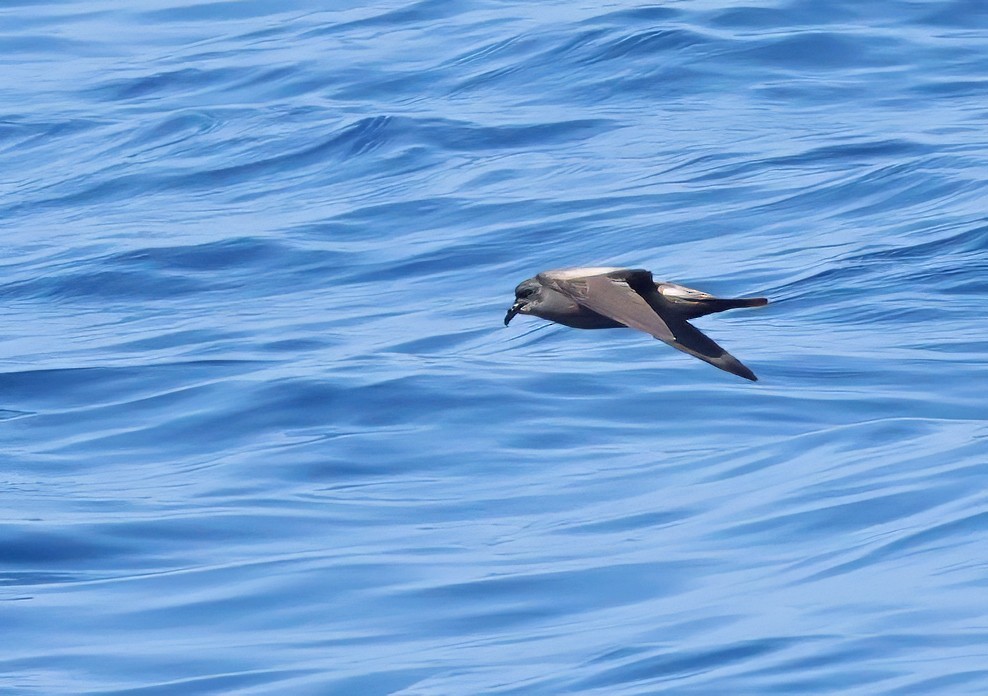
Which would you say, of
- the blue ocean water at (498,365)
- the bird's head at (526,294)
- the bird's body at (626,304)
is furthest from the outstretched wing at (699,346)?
the blue ocean water at (498,365)

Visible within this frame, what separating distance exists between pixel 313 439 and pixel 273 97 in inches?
322

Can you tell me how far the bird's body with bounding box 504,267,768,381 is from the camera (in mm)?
5730

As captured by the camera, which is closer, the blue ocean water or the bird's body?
the bird's body

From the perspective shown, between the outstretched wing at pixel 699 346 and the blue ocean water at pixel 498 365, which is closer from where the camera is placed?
the outstretched wing at pixel 699 346

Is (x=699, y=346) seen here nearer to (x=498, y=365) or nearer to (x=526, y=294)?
(x=526, y=294)

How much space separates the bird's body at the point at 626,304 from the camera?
5730 millimetres

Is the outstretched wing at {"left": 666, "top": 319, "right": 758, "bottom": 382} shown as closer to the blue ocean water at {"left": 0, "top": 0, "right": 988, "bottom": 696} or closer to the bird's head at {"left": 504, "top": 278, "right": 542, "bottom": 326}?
the bird's head at {"left": 504, "top": 278, "right": 542, "bottom": 326}

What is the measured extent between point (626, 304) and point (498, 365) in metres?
5.69

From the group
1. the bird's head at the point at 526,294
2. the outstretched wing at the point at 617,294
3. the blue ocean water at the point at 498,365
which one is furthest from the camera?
the blue ocean water at the point at 498,365

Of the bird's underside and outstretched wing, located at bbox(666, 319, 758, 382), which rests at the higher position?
the bird's underside

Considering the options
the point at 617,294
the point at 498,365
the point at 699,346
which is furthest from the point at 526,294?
the point at 498,365

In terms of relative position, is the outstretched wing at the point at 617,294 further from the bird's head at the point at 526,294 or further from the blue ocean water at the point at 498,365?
A: the blue ocean water at the point at 498,365

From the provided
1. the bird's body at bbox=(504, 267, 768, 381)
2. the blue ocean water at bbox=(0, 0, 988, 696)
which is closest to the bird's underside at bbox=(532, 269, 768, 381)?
the bird's body at bbox=(504, 267, 768, 381)

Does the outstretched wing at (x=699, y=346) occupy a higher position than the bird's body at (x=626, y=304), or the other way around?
the bird's body at (x=626, y=304)
